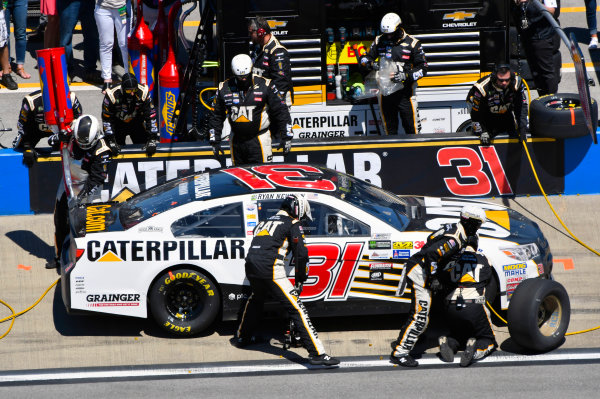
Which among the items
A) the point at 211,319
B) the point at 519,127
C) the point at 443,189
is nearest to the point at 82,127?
the point at 211,319

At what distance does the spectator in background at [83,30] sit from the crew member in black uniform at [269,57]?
12.0ft

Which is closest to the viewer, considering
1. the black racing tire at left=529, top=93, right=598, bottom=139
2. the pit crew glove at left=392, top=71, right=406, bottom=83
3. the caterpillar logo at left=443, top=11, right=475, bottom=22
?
the black racing tire at left=529, top=93, right=598, bottom=139

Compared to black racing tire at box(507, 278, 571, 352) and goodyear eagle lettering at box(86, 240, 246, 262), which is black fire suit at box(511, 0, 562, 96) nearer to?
black racing tire at box(507, 278, 571, 352)

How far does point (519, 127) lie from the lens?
1186 centimetres

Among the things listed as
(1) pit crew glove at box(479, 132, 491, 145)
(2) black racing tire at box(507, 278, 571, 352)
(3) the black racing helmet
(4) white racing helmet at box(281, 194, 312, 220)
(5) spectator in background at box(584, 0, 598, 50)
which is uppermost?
(5) spectator in background at box(584, 0, 598, 50)

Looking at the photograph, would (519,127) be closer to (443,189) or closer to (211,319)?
(443,189)

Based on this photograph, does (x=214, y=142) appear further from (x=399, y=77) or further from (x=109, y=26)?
(x=109, y=26)

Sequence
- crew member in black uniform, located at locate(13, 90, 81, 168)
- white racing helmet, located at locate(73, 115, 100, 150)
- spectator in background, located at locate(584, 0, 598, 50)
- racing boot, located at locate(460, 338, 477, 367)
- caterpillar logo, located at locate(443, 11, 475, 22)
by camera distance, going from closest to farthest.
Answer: racing boot, located at locate(460, 338, 477, 367)
white racing helmet, located at locate(73, 115, 100, 150)
crew member in black uniform, located at locate(13, 90, 81, 168)
caterpillar logo, located at locate(443, 11, 475, 22)
spectator in background, located at locate(584, 0, 598, 50)

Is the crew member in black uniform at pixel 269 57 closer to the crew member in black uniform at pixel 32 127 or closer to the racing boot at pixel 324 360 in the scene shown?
the crew member in black uniform at pixel 32 127

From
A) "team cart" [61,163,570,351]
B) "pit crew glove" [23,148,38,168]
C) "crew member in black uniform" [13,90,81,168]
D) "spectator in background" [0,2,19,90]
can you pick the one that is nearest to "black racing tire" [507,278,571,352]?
"team cart" [61,163,570,351]

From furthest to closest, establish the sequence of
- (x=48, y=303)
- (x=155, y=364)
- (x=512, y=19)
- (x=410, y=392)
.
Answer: (x=512, y=19) → (x=48, y=303) → (x=155, y=364) → (x=410, y=392)

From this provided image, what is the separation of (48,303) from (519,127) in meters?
5.99

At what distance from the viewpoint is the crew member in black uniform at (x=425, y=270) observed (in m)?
8.27

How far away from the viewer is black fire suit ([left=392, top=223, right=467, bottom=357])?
27.1ft
